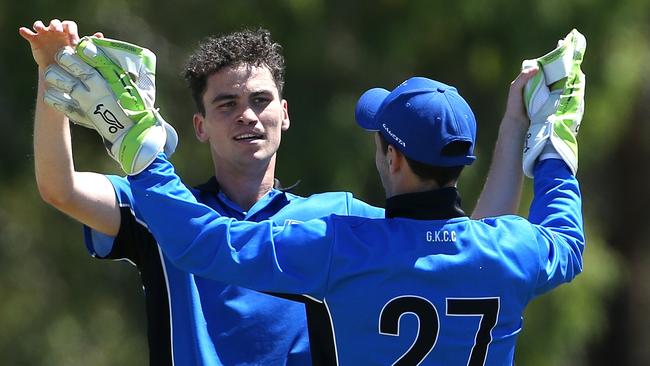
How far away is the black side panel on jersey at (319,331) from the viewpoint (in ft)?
11.0

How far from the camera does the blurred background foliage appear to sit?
9.68 metres

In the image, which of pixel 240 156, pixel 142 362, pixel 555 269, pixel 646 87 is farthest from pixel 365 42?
pixel 555 269

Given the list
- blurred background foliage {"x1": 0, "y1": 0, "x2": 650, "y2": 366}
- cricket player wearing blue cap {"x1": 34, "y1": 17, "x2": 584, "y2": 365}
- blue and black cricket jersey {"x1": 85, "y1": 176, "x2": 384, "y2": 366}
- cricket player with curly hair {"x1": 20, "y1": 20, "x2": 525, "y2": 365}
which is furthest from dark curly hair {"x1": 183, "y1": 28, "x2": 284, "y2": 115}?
blurred background foliage {"x1": 0, "y1": 0, "x2": 650, "y2": 366}

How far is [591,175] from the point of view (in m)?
14.2

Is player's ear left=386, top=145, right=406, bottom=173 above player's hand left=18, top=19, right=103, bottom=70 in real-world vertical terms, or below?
below

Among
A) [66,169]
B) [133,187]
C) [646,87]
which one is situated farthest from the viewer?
[646,87]

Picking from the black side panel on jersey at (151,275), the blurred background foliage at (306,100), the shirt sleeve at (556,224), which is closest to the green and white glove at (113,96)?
the black side panel on jersey at (151,275)

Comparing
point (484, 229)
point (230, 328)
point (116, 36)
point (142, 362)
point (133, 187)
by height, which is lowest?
point (142, 362)

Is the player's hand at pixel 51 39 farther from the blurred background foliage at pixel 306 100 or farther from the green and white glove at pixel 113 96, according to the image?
the blurred background foliage at pixel 306 100

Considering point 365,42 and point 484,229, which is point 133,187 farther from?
point 365,42

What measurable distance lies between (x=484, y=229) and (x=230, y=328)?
0.87 meters

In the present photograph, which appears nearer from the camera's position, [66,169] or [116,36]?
[66,169]

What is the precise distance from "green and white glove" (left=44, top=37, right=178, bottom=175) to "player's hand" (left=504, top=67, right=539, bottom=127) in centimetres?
111

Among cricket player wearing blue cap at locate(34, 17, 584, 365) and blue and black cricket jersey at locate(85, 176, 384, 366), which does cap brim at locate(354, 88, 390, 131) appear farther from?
blue and black cricket jersey at locate(85, 176, 384, 366)
